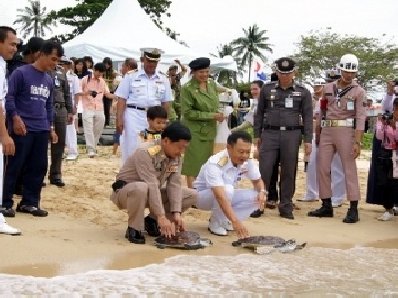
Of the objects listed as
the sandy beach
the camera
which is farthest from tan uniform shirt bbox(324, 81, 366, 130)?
the sandy beach

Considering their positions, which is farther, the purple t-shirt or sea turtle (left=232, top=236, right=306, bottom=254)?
the purple t-shirt

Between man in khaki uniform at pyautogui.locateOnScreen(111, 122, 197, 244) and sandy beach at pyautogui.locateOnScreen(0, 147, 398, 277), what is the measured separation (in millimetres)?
207

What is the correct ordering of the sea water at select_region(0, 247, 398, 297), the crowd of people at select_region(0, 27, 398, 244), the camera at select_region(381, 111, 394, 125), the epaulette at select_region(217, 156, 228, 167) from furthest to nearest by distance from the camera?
1. the camera at select_region(381, 111, 394, 125)
2. the epaulette at select_region(217, 156, 228, 167)
3. the crowd of people at select_region(0, 27, 398, 244)
4. the sea water at select_region(0, 247, 398, 297)

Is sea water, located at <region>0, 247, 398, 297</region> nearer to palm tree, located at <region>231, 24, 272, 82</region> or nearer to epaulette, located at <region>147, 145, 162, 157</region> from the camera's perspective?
epaulette, located at <region>147, 145, 162, 157</region>

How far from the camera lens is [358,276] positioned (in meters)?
4.32

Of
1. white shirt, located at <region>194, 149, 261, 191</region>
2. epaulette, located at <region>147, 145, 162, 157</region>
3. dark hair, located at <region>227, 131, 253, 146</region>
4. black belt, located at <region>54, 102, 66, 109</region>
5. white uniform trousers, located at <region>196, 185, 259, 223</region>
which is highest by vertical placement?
black belt, located at <region>54, 102, 66, 109</region>

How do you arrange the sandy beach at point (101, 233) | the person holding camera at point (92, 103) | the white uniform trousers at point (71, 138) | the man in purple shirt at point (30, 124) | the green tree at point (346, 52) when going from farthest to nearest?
1. the green tree at point (346, 52)
2. the person holding camera at point (92, 103)
3. the white uniform trousers at point (71, 138)
4. the man in purple shirt at point (30, 124)
5. the sandy beach at point (101, 233)

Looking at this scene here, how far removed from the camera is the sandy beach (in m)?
4.38

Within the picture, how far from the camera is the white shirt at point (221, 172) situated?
5301mm

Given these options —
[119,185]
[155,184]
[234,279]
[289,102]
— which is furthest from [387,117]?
[234,279]

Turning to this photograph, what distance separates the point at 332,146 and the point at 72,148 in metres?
4.62

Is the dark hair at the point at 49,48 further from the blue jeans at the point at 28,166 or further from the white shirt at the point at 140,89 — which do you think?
the white shirt at the point at 140,89

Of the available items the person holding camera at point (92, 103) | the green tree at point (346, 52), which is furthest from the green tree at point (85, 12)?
the person holding camera at point (92, 103)

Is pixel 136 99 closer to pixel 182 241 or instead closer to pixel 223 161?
pixel 223 161
